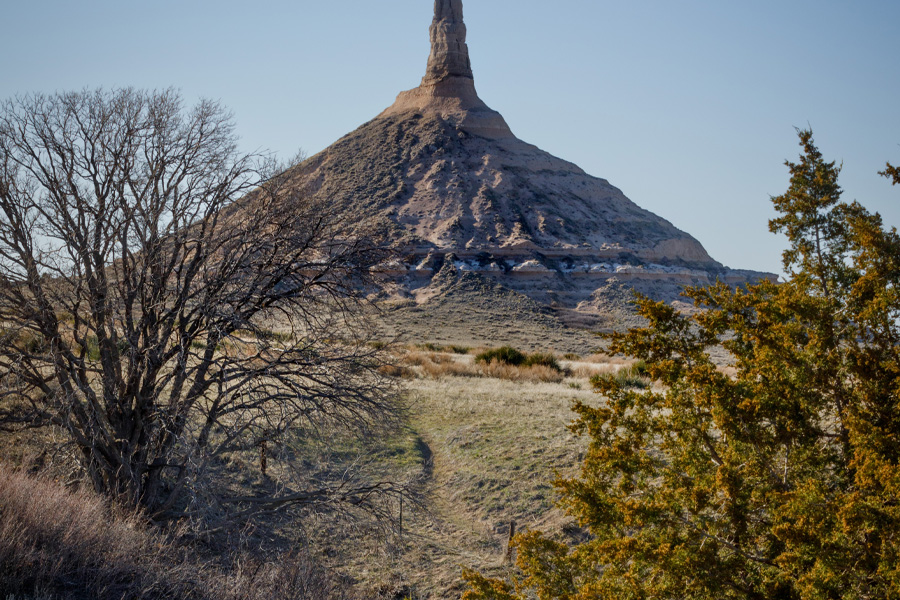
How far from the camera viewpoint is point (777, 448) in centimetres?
683

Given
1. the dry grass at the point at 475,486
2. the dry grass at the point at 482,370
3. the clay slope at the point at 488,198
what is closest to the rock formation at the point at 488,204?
the clay slope at the point at 488,198

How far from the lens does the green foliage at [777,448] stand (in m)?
5.36

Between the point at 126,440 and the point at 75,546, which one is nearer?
the point at 75,546

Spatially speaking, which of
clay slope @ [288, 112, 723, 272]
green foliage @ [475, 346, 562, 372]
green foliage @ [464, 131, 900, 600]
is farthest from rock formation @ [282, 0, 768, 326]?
green foliage @ [464, 131, 900, 600]

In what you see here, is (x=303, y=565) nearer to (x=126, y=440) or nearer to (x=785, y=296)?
(x=126, y=440)

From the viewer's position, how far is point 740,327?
24.0ft

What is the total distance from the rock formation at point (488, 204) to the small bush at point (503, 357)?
1180 inches

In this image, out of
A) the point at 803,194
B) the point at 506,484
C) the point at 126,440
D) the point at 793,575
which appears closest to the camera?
the point at 793,575

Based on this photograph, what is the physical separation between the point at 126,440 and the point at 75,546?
486 cm

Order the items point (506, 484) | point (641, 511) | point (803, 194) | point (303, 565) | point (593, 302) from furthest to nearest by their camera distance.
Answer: point (593, 302) < point (506, 484) < point (303, 565) < point (803, 194) < point (641, 511)

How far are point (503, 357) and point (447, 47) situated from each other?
82105 millimetres

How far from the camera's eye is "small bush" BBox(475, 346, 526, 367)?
32.8 metres

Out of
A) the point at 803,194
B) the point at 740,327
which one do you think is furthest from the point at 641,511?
the point at 803,194

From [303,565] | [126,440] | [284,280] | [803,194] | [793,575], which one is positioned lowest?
[303,565]
